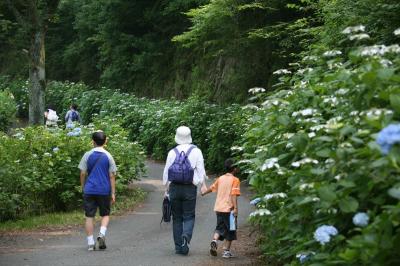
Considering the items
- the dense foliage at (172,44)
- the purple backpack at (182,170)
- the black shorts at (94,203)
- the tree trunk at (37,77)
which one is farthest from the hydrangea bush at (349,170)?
the tree trunk at (37,77)

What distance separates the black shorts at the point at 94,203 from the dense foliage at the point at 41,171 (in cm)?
232

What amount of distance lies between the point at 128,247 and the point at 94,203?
91 centimetres

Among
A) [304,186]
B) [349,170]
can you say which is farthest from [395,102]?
[304,186]

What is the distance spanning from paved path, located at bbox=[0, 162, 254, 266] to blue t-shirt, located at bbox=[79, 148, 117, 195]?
36.8 inches

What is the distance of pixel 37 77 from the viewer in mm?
18703

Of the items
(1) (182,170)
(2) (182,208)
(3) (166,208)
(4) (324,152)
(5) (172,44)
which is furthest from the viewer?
(5) (172,44)

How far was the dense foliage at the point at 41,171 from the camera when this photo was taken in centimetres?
1123

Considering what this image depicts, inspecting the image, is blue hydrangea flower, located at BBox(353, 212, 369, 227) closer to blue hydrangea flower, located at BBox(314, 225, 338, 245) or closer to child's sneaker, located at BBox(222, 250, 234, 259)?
blue hydrangea flower, located at BBox(314, 225, 338, 245)

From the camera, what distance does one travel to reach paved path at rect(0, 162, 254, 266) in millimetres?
8500

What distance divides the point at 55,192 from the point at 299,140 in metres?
8.77

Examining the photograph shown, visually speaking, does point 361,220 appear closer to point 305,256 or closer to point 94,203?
point 305,256

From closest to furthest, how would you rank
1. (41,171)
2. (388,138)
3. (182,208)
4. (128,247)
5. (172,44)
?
(388,138) < (182,208) < (128,247) < (41,171) < (172,44)

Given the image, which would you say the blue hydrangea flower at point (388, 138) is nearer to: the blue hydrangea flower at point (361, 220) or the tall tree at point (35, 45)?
the blue hydrangea flower at point (361, 220)

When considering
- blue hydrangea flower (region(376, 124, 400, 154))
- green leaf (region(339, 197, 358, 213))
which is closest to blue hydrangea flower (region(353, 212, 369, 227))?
green leaf (region(339, 197, 358, 213))
